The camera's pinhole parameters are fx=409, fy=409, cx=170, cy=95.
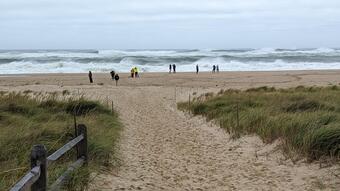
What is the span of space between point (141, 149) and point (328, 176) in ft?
14.5

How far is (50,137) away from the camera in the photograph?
808cm

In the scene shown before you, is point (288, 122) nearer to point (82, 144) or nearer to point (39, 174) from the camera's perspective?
point (82, 144)

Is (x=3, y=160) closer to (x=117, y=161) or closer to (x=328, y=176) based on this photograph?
(x=117, y=161)

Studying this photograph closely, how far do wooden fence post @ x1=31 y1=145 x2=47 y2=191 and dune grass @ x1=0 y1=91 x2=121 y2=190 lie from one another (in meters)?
0.82

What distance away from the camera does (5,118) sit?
33.7 ft

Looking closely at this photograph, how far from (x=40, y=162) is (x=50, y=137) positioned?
159 inches

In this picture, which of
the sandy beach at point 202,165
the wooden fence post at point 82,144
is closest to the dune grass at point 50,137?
the wooden fence post at point 82,144

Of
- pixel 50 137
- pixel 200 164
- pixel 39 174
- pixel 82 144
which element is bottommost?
pixel 200 164

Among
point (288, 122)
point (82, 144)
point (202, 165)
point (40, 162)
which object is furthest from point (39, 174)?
point (288, 122)

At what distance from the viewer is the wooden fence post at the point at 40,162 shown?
4113 millimetres

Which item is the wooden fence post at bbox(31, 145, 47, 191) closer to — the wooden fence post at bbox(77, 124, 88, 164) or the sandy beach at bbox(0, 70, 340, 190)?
the sandy beach at bbox(0, 70, 340, 190)

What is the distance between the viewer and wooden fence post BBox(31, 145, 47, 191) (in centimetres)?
411

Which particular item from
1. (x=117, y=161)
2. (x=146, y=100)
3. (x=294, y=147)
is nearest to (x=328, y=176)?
(x=294, y=147)

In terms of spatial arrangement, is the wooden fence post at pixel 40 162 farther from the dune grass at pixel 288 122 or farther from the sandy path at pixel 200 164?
the dune grass at pixel 288 122
